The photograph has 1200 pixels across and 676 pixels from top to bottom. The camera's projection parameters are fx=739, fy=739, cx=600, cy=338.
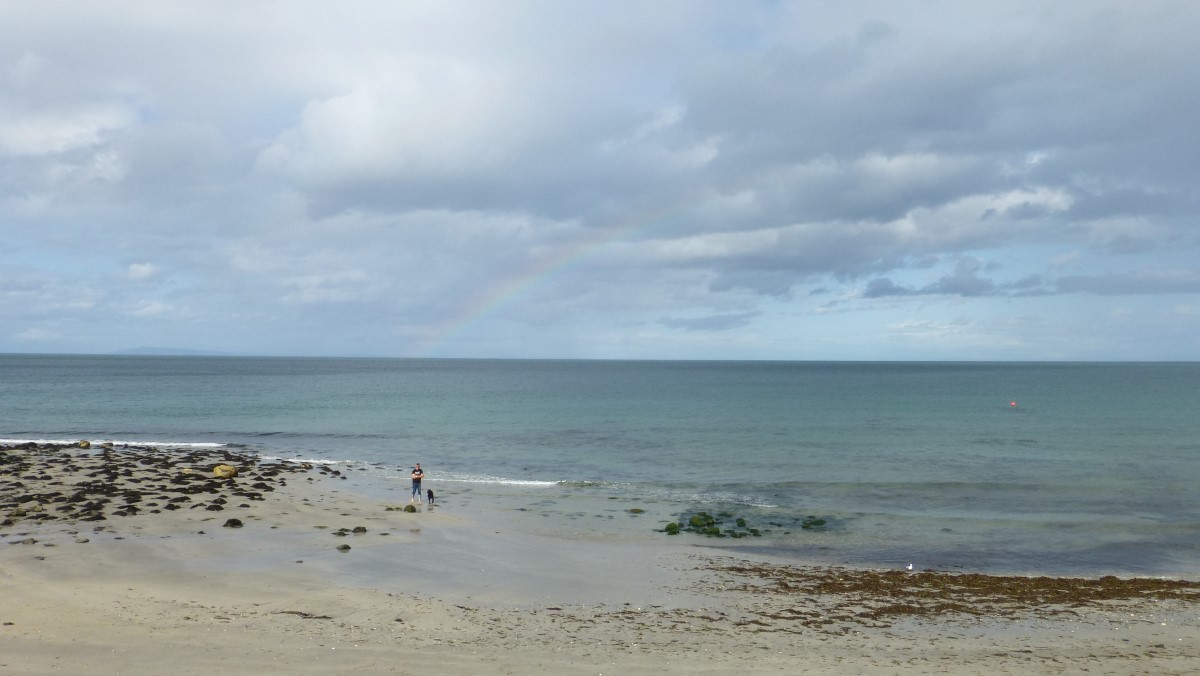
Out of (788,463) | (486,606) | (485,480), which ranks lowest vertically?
(485,480)

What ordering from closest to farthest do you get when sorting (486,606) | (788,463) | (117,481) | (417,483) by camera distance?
(486,606), (417,483), (117,481), (788,463)

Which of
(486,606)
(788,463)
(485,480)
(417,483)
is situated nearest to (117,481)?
(417,483)

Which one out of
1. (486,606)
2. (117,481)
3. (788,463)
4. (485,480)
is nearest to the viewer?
(486,606)

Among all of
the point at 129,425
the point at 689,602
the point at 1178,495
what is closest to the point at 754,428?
the point at 1178,495

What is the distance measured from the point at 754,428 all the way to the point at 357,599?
52.8 metres

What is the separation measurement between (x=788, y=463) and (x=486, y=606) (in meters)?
32.5

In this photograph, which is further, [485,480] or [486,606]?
[485,480]

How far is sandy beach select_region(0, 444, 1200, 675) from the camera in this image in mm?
13523

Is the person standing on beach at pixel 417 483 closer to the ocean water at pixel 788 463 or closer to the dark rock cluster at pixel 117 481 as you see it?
the ocean water at pixel 788 463

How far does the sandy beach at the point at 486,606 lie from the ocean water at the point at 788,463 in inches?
154

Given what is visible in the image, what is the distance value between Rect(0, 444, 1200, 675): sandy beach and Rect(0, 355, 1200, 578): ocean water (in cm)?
392

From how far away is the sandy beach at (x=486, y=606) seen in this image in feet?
44.4

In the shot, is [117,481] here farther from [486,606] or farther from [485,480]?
[486,606]

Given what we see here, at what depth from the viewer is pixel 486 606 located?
681 inches
